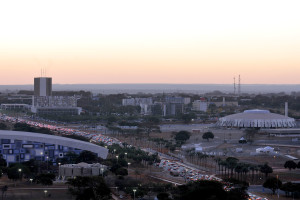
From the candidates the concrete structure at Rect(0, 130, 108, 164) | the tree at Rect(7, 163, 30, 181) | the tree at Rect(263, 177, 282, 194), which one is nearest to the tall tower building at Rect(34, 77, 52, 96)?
the concrete structure at Rect(0, 130, 108, 164)

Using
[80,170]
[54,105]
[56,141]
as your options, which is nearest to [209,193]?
[80,170]

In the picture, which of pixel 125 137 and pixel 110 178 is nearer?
pixel 110 178

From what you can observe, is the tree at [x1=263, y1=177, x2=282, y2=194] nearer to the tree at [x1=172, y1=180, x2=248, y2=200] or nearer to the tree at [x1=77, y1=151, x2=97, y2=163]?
the tree at [x1=172, y1=180, x2=248, y2=200]

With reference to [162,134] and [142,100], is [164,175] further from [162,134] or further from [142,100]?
[142,100]

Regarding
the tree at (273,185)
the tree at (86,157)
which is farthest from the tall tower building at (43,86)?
the tree at (273,185)

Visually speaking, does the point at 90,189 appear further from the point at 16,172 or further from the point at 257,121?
the point at 257,121

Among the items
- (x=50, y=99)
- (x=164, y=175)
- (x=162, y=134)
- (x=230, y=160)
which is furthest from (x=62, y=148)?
(x=50, y=99)
